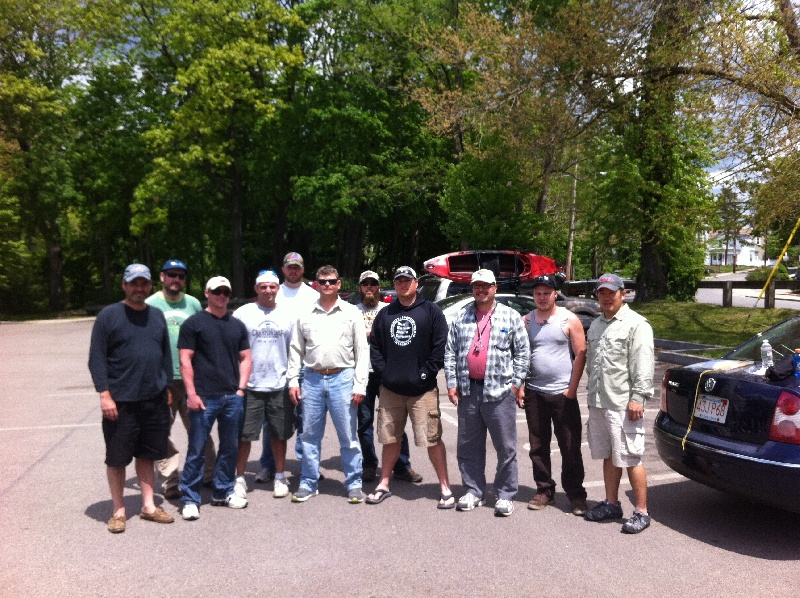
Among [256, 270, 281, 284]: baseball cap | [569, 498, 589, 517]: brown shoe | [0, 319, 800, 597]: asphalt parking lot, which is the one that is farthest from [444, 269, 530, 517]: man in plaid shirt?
[256, 270, 281, 284]: baseball cap

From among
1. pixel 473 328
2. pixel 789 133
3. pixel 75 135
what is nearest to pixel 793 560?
pixel 473 328

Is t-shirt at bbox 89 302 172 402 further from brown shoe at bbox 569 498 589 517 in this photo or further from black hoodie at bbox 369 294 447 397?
brown shoe at bbox 569 498 589 517

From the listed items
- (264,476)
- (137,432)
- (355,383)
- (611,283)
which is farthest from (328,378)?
(611,283)

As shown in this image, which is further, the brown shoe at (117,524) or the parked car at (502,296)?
the parked car at (502,296)

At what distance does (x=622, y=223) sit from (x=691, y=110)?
26.3 feet

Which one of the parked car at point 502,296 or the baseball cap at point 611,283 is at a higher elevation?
the baseball cap at point 611,283

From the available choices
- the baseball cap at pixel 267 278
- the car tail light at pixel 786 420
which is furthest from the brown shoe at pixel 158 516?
the car tail light at pixel 786 420

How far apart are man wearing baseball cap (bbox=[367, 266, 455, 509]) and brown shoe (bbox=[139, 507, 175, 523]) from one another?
1.51 m

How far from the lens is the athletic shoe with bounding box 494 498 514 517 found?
17.8ft

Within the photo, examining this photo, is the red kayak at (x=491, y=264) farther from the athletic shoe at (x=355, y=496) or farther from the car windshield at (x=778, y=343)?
the athletic shoe at (x=355, y=496)

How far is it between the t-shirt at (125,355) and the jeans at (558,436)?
2.82 m

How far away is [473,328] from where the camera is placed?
562 cm

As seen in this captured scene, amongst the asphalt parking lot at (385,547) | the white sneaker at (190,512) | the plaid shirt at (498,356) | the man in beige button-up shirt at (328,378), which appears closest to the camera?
the asphalt parking lot at (385,547)

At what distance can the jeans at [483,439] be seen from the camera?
18.0 feet
